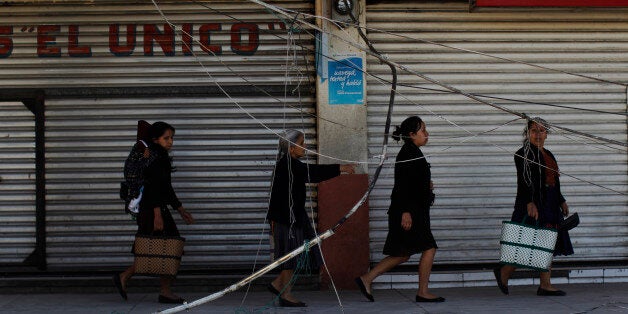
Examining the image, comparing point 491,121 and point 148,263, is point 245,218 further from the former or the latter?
point 491,121

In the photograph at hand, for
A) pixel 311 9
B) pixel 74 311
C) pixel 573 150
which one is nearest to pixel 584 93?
pixel 573 150

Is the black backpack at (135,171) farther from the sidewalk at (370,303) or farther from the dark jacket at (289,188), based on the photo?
the dark jacket at (289,188)

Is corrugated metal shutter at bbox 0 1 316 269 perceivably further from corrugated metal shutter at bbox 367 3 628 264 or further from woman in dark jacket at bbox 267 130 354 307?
woman in dark jacket at bbox 267 130 354 307

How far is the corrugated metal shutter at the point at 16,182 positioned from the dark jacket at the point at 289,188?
293cm

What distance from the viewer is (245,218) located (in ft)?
32.0

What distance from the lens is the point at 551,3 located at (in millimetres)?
9414

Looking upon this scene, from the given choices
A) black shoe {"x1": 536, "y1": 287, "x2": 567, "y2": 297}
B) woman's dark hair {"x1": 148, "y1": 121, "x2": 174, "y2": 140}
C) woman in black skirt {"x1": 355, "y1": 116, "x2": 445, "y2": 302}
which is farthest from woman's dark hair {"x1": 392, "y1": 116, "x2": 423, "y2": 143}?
woman's dark hair {"x1": 148, "y1": 121, "x2": 174, "y2": 140}

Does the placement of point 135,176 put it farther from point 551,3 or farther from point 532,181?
A: point 551,3

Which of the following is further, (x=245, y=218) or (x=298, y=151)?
(x=245, y=218)

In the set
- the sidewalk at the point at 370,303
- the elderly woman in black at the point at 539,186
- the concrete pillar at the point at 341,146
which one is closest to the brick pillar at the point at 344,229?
the concrete pillar at the point at 341,146

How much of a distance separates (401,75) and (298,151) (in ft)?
6.57

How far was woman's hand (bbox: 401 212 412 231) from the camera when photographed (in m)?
8.25

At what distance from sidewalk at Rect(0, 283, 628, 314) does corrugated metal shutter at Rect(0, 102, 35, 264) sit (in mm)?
625

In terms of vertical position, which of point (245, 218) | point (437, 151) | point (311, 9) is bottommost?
point (245, 218)
